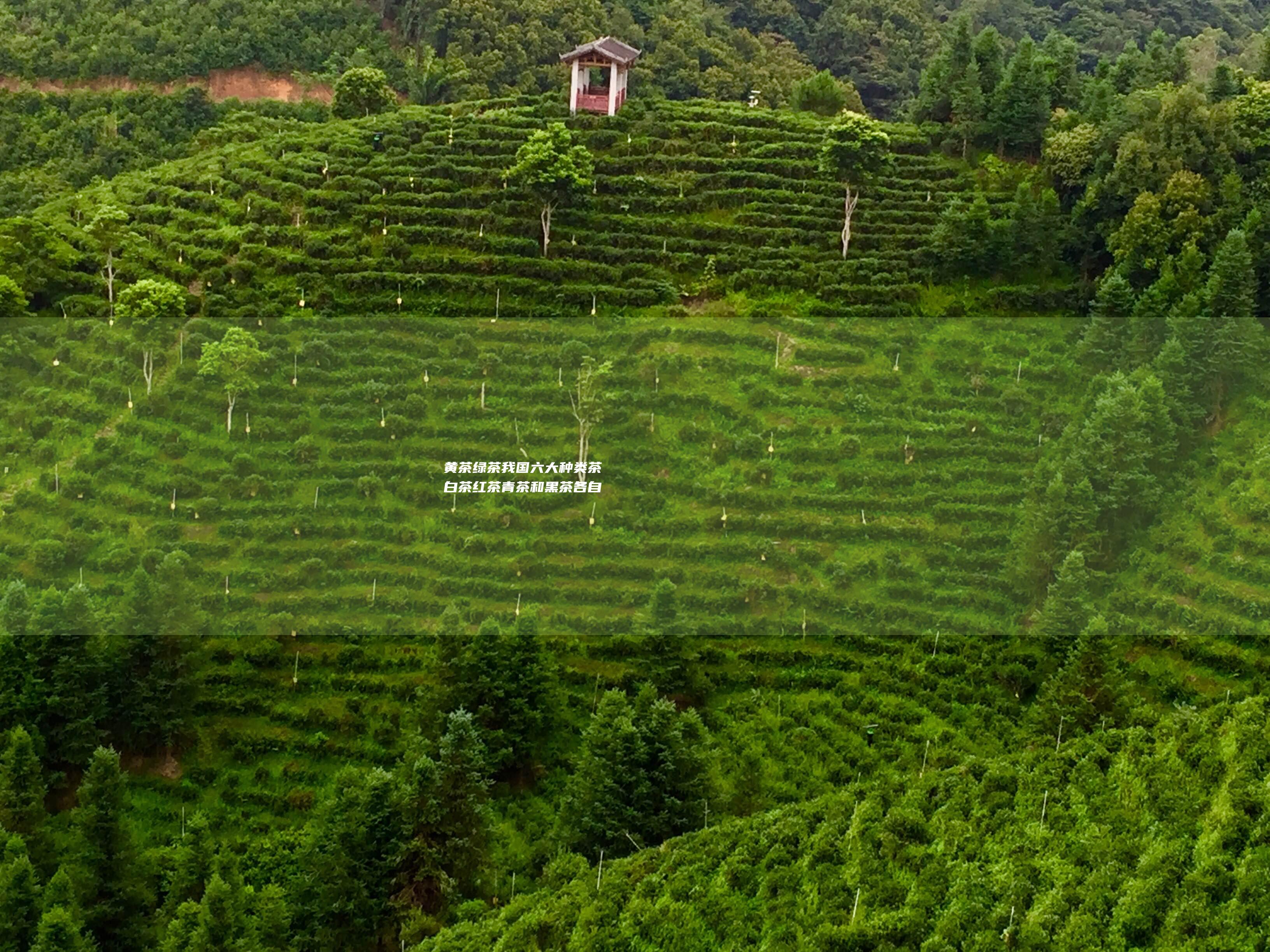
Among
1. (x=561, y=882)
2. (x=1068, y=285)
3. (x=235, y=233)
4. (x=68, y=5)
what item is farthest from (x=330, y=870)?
(x=68, y=5)

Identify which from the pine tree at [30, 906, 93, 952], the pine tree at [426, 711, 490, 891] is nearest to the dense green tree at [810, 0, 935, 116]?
the pine tree at [426, 711, 490, 891]

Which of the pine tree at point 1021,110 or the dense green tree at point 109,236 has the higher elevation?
the pine tree at point 1021,110

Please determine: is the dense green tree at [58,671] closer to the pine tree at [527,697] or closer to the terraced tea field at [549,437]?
the terraced tea field at [549,437]

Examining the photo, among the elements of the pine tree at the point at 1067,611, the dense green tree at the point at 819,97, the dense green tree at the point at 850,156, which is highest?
the dense green tree at the point at 819,97

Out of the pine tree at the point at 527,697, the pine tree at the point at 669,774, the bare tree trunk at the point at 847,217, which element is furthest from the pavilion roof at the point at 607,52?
the pine tree at the point at 669,774

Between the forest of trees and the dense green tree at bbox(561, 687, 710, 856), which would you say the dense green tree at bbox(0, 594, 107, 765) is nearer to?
the dense green tree at bbox(561, 687, 710, 856)

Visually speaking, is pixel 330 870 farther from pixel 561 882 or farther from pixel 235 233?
pixel 235 233
